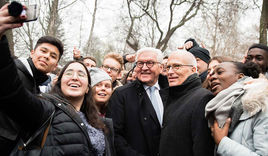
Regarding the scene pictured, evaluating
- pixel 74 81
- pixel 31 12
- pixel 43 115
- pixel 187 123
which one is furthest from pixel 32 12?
pixel 187 123

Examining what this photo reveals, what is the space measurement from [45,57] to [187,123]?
2159 millimetres

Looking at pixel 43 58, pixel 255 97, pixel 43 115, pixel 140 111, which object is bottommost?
pixel 140 111

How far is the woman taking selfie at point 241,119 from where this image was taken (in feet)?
6.64

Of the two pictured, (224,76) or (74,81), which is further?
(74,81)

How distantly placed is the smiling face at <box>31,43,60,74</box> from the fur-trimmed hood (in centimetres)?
255

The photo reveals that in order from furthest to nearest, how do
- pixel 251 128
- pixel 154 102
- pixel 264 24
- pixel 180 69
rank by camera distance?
pixel 264 24, pixel 154 102, pixel 180 69, pixel 251 128

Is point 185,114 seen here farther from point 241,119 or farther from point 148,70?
point 148,70

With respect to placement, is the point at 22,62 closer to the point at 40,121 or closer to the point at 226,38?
the point at 40,121

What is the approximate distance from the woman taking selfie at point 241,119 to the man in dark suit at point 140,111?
114cm

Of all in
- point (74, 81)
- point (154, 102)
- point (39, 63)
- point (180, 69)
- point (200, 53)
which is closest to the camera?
point (74, 81)

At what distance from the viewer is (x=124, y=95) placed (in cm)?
353

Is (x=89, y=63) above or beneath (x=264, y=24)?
beneath

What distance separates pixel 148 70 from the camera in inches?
145

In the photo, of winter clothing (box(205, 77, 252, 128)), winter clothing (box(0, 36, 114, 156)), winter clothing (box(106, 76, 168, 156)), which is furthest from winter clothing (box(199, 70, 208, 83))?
winter clothing (box(0, 36, 114, 156))
